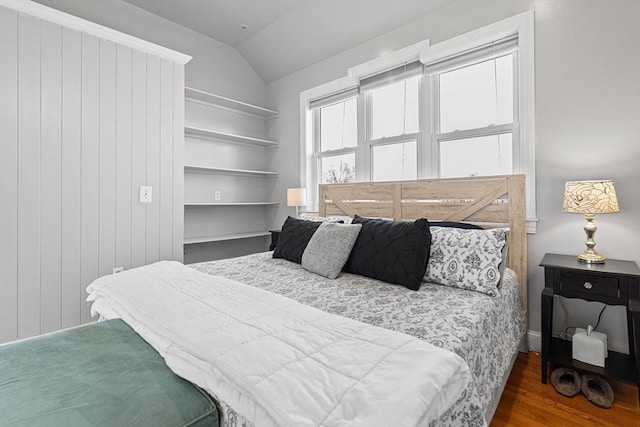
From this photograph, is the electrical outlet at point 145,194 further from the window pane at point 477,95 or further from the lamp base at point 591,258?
the lamp base at point 591,258

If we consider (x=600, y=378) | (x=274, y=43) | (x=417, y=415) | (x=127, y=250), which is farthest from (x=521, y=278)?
(x=274, y=43)

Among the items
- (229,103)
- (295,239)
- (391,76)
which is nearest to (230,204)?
(229,103)

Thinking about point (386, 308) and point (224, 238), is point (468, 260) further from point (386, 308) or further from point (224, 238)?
point (224, 238)

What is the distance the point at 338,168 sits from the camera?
12.3 ft

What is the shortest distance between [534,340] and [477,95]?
2033mm

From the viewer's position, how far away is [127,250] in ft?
8.50

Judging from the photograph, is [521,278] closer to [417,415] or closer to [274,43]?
[417,415]

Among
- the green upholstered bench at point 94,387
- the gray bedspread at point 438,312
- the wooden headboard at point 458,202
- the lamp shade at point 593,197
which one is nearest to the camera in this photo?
the green upholstered bench at point 94,387

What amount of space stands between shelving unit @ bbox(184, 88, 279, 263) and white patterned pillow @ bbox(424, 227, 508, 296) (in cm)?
262

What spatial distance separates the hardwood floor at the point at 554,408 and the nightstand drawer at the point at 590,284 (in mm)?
599

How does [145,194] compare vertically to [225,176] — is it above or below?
below

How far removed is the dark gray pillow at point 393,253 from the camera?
1.77 metres

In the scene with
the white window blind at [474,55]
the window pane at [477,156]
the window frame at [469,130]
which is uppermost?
the white window blind at [474,55]

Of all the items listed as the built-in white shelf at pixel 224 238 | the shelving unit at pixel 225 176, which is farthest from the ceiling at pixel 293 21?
the built-in white shelf at pixel 224 238
